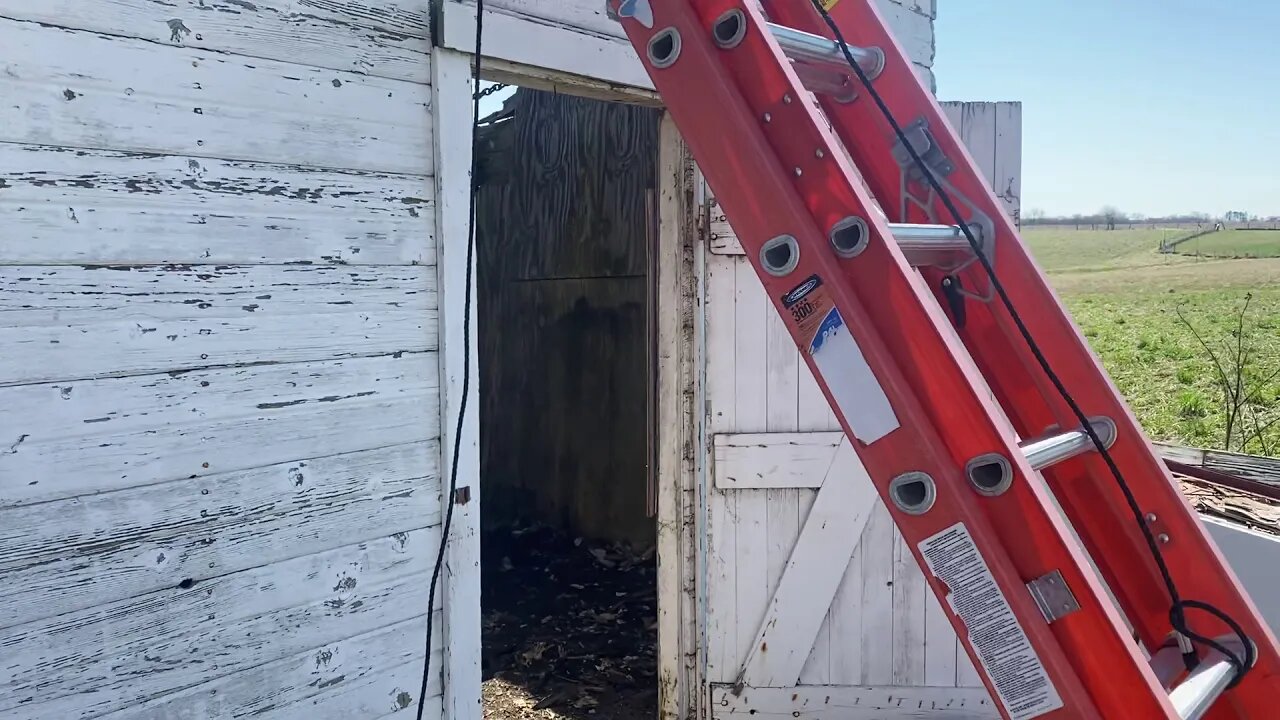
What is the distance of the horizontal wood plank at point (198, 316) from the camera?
1.69 metres

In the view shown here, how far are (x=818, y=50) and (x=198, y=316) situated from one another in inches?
55.2

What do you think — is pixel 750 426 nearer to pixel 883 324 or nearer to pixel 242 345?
pixel 242 345

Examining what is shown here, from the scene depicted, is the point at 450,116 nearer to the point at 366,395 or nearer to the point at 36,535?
the point at 366,395

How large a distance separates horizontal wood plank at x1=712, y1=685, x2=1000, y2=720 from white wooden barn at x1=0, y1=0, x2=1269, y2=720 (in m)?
1.18

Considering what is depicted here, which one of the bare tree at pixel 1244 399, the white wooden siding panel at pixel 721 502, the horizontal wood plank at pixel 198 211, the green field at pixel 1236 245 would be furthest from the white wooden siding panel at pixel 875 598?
the green field at pixel 1236 245

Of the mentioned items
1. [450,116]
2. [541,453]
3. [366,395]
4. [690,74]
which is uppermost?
[450,116]

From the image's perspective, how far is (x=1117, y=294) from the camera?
1169 inches

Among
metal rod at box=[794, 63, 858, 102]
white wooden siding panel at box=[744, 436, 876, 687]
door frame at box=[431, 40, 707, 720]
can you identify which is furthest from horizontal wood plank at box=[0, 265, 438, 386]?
white wooden siding panel at box=[744, 436, 876, 687]

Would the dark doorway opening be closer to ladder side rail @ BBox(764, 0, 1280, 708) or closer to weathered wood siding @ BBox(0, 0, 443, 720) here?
weathered wood siding @ BBox(0, 0, 443, 720)

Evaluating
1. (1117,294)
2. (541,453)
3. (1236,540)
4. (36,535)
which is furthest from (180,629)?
(1117,294)

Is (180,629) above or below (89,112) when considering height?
below

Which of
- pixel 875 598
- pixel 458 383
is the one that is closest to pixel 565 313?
pixel 875 598

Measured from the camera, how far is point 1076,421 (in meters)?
1.52

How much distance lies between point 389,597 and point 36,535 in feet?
2.63
